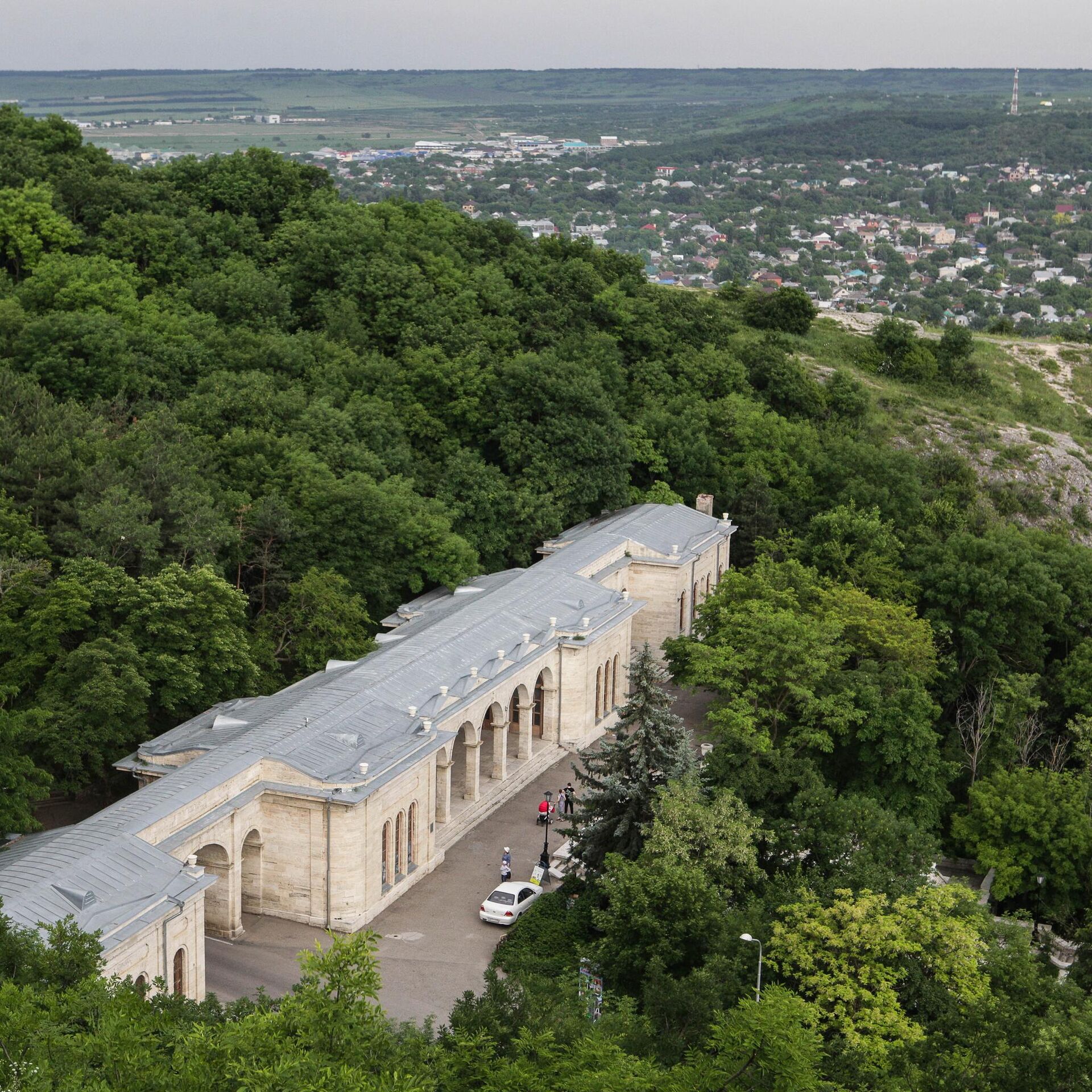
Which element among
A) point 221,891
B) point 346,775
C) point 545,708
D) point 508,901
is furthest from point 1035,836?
Result: point 221,891

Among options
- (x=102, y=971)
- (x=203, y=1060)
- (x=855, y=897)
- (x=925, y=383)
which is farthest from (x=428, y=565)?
(x=925, y=383)

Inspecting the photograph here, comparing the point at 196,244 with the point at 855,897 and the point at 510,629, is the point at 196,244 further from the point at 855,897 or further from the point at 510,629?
the point at 855,897

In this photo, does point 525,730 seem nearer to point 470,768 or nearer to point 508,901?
point 470,768

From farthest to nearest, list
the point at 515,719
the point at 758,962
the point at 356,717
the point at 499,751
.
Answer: the point at 515,719, the point at 499,751, the point at 356,717, the point at 758,962

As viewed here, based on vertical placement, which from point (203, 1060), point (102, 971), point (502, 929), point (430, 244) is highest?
point (430, 244)

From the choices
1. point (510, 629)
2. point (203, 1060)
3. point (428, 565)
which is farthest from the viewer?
point (428, 565)

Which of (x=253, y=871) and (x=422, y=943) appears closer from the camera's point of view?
(x=422, y=943)

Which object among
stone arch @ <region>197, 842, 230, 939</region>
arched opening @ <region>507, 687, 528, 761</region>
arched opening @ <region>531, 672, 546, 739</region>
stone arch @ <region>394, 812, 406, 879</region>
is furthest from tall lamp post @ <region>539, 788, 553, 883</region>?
stone arch @ <region>197, 842, 230, 939</region>
